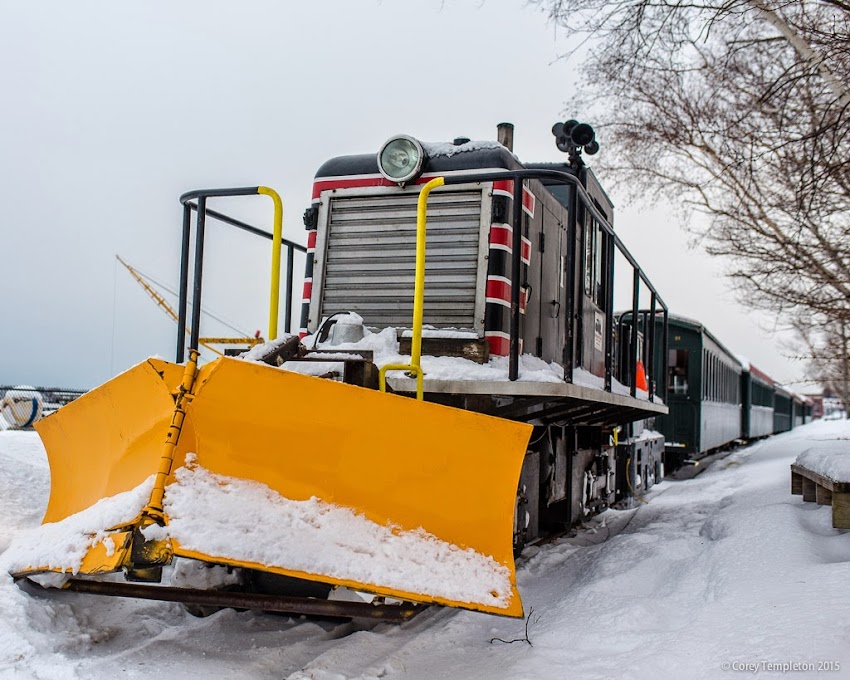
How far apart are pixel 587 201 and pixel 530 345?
1.00 meters

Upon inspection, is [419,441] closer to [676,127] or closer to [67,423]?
[67,423]

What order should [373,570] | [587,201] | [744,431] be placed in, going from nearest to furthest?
1. [373,570]
2. [587,201]
3. [744,431]

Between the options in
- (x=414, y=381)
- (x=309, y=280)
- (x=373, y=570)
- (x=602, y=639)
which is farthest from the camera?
(x=309, y=280)

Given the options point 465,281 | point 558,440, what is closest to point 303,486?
point 465,281

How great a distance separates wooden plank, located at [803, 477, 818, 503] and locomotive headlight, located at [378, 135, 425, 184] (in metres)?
3.88

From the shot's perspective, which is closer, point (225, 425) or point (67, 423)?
point (225, 425)

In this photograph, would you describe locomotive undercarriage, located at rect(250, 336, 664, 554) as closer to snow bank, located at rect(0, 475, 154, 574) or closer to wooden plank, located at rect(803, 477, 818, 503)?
snow bank, located at rect(0, 475, 154, 574)

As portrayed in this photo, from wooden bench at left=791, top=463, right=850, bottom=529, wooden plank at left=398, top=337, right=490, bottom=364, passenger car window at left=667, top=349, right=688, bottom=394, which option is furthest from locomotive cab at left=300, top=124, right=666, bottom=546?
passenger car window at left=667, top=349, right=688, bottom=394

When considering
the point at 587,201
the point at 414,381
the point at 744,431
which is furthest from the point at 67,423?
the point at 744,431

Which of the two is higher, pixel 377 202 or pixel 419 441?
pixel 377 202

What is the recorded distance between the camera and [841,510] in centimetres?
454

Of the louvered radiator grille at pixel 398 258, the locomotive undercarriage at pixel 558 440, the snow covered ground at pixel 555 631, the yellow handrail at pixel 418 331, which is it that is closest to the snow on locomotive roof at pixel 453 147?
the louvered radiator grille at pixel 398 258

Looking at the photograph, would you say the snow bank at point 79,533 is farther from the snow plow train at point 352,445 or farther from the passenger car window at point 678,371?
the passenger car window at point 678,371

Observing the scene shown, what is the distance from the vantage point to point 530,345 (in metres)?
4.98
